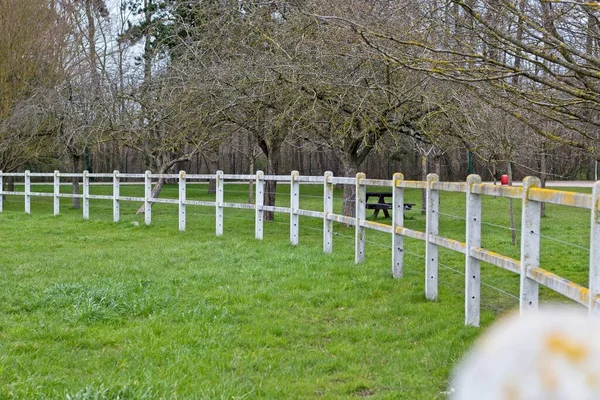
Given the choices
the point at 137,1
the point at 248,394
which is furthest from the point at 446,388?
the point at 137,1

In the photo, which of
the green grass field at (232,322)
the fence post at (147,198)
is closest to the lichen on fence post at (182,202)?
the fence post at (147,198)

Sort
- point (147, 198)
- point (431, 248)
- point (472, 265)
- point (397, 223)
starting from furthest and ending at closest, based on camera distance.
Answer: point (147, 198) → point (397, 223) → point (431, 248) → point (472, 265)

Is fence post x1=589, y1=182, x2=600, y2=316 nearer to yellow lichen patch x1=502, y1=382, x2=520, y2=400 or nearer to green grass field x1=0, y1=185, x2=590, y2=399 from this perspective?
green grass field x1=0, y1=185, x2=590, y2=399

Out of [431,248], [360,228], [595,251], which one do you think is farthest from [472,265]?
[360,228]

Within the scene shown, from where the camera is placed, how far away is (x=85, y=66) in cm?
2316

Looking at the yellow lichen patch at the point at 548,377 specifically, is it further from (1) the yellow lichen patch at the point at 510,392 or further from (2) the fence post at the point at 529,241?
(2) the fence post at the point at 529,241

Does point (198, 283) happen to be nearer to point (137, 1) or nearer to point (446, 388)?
point (446, 388)

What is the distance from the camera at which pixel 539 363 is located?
0.57 metres

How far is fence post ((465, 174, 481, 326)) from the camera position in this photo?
5.63 meters

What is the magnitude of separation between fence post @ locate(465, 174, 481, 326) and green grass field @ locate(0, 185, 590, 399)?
17cm

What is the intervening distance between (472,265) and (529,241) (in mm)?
1177

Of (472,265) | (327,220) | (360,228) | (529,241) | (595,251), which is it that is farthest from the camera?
(327,220)

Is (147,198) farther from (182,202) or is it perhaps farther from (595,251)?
(595,251)

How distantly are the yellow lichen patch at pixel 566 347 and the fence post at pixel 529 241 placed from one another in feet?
13.6
